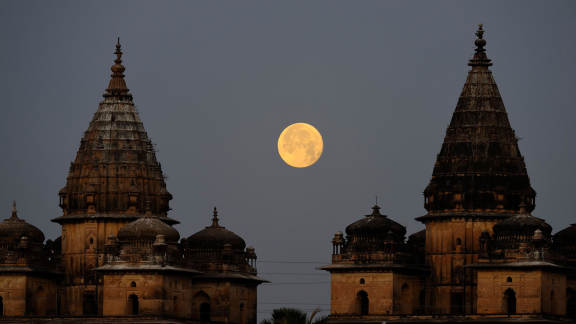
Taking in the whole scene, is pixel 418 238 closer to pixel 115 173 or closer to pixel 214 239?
pixel 214 239

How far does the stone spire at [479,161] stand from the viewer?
13838 cm

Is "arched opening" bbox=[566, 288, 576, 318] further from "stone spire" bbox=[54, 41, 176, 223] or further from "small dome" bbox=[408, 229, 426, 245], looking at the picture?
"stone spire" bbox=[54, 41, 176, 223]

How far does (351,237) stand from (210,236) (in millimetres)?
9378

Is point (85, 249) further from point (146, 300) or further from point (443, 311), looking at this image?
point (443, 311)

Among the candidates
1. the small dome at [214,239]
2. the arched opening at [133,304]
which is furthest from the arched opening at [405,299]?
the arched opening at [133,304]

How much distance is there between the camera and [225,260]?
142875mm

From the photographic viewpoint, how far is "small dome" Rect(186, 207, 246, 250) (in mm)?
143250

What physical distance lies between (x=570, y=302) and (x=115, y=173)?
2820cm

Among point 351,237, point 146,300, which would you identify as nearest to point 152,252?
point 146,300

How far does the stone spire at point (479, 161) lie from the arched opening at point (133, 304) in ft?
58.4

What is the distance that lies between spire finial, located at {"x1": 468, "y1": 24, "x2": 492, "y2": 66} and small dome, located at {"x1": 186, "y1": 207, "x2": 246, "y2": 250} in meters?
17.5

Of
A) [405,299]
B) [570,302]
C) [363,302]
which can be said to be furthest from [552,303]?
[363,302]

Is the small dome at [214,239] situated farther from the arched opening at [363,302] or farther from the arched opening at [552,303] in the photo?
the arched opening at [552,303]

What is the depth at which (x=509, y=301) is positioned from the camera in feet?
439
